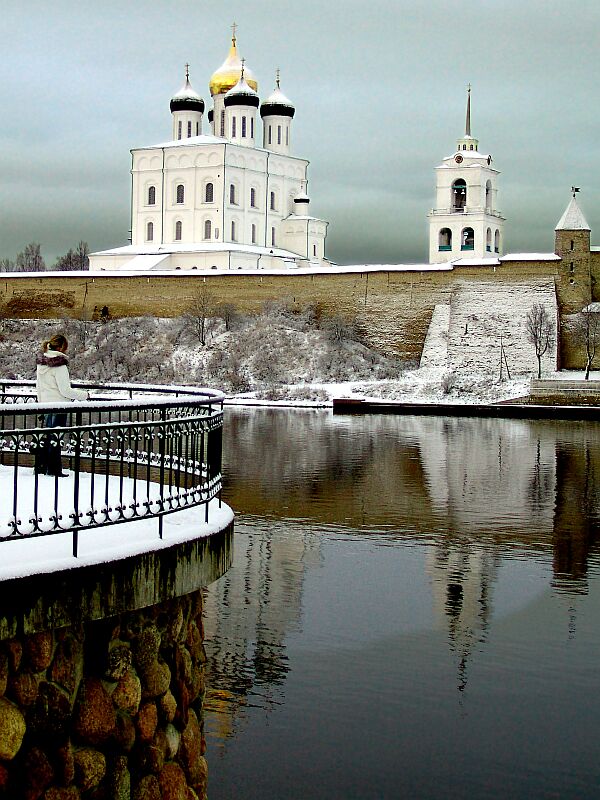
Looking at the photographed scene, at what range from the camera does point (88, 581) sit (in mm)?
4398

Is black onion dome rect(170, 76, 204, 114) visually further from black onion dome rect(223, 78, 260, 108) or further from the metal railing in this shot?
the metal railing

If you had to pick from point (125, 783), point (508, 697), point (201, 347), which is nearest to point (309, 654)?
point (508, 697)

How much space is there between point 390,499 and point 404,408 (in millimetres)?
20588

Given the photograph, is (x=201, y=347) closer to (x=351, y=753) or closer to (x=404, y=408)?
(x=404, y=408)

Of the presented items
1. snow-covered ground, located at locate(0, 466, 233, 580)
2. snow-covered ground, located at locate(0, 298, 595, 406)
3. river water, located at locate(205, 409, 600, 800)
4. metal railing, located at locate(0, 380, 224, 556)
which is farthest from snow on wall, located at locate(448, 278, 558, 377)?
snow-covered ground, located at locate(0, 466, 233, 580)

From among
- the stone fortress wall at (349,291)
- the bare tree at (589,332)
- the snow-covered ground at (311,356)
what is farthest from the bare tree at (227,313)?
the bare tree at (589,332)

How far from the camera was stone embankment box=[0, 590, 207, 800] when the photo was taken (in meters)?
4.12

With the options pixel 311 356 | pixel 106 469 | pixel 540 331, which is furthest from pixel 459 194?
pixel 106 469

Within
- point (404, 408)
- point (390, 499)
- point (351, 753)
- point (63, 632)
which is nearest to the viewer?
point (63, 632)

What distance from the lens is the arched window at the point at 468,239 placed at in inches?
2333

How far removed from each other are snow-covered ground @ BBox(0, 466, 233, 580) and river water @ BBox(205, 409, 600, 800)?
1.66 metres

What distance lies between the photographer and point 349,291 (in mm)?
47438

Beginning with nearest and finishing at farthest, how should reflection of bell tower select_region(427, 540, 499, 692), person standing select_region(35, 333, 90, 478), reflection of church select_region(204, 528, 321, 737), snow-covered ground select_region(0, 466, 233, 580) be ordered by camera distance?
1. snow-covered ground select_region(0, 466, 233, 580)
2. person standing select_region(35, 333, 90, 478)
3. reflection of church select_region(204, 528, 321, 737)
4. reflection of bell tower select_region(427, 540, 499, 692)

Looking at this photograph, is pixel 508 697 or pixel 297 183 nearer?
pixel 508 697
